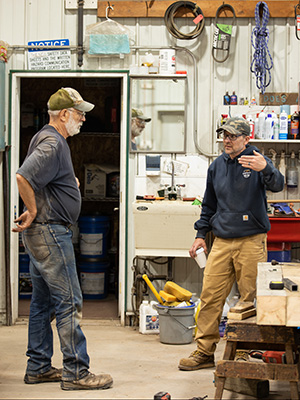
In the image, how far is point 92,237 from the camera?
24.0 feet

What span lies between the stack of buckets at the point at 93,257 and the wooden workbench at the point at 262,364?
12.3ft

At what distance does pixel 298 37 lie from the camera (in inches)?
233

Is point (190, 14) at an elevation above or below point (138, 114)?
above

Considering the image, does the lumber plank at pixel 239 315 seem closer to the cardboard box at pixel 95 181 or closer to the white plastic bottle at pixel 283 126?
the white plastic bottle at pixel 283 126

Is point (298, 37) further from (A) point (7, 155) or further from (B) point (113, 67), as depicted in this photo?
(A) point (7, 155)

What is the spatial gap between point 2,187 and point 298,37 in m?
3.03

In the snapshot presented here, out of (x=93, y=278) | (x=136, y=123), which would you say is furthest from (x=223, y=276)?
(x=93, y=278)

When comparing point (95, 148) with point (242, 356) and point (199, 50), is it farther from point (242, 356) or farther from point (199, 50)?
point (242, 356)

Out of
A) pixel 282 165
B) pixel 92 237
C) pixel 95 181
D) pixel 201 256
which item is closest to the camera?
pixel 201 256

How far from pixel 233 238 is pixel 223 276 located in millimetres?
272

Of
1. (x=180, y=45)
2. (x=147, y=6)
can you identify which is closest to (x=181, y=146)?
(x=180, y=45)

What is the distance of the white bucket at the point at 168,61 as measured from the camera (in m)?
5.93

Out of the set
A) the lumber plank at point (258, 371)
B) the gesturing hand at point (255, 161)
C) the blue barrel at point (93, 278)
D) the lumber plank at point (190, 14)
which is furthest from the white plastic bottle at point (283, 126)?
the lumber plank at point (258, 371)

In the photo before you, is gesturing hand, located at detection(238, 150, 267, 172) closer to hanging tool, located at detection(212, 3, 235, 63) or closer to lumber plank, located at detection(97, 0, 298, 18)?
hanging tool, located at detection(212, 3, 235, 63)
